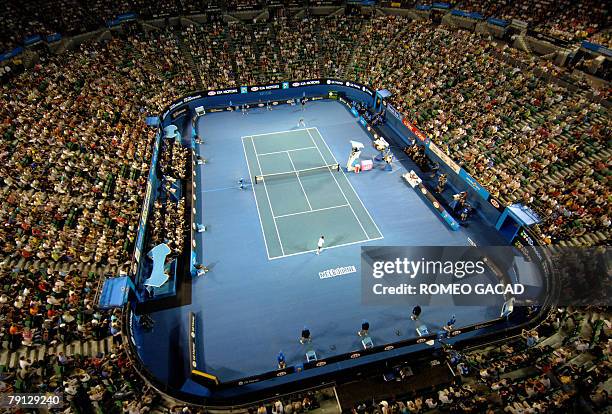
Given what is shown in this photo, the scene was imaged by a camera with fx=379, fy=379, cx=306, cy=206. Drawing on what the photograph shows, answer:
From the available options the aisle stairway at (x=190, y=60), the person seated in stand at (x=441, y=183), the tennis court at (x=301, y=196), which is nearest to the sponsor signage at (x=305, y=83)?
the tennis court at (x=301, y=196)

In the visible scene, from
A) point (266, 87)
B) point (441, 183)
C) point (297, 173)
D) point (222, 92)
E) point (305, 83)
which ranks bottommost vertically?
point (441, 183)

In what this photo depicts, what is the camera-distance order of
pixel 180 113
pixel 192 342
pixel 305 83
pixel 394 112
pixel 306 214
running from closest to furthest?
pixel 192 342, pixel 306 214, pixel 394 112, pixel 180 113, pixel 305 83

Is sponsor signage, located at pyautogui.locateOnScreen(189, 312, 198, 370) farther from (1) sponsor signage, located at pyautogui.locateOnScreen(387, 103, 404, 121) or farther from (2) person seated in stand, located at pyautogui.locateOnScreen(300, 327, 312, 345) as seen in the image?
(1) sponsor signage, located at pyautogui.locateOnScreen(387, 103, 404, 121)

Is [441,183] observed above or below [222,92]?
below

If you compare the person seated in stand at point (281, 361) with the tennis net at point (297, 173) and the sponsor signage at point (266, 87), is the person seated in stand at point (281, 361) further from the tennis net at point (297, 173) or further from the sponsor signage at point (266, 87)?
the sponsor signage at point (266, 87)

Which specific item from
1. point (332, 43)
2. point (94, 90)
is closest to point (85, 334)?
point (94, 90)

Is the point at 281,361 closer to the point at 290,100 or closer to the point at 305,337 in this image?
the point at 305,337

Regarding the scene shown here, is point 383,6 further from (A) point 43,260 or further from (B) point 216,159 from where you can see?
(A) point 43,260

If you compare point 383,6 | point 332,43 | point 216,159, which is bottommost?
point 216,159

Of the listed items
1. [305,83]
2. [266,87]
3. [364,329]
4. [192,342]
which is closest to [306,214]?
[364,329]
